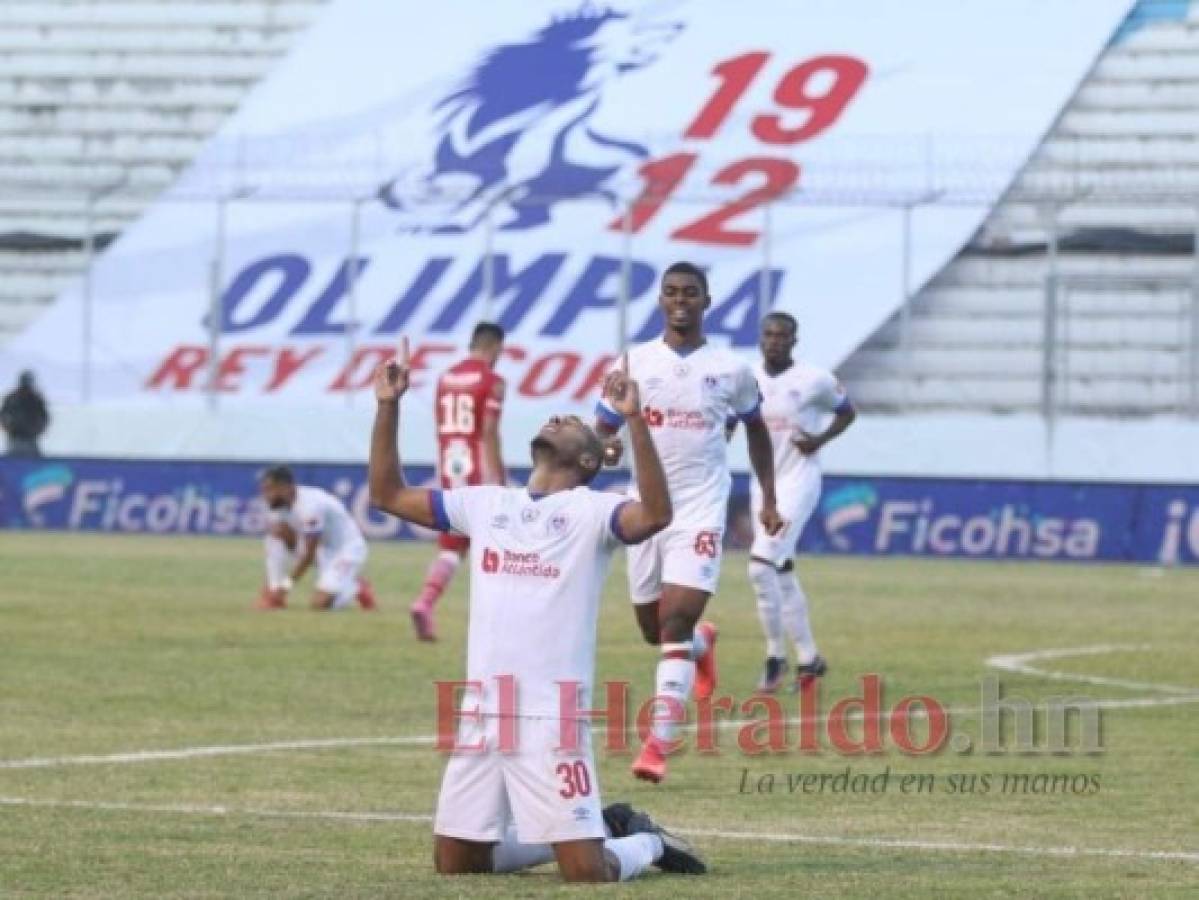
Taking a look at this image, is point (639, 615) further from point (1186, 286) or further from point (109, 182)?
point (109, 182)

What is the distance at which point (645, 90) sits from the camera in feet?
162

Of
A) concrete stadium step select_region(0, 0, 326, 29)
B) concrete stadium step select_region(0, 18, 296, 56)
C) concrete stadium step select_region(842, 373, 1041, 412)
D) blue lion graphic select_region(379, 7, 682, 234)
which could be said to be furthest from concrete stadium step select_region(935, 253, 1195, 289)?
concrete stadium step select_region(0, 18, 296, 56)

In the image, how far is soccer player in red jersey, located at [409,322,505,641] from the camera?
2391cm

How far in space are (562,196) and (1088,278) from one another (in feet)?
23.9

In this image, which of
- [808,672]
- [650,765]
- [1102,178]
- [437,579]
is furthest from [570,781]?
[1102,178]

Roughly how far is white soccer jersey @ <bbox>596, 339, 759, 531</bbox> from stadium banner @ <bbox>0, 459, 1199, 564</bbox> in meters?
22.5

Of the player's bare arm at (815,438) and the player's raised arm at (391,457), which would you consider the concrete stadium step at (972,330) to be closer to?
the player's bare arm at (815,438)

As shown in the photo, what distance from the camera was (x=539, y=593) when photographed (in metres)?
10.4

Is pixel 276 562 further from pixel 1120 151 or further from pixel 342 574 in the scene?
pixel 1120 151

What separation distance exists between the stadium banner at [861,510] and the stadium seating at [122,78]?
428 inches

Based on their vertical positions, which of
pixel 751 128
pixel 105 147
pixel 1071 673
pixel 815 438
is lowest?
pixel 1071 673

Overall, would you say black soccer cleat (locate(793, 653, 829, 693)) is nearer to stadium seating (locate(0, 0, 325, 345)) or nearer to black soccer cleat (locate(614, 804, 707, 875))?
black soccer cleat (locate(614, 804, 707, 875))

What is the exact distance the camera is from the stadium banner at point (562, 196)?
4419cm

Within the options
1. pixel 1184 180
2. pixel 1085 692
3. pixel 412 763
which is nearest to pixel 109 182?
pixel 1184 180
